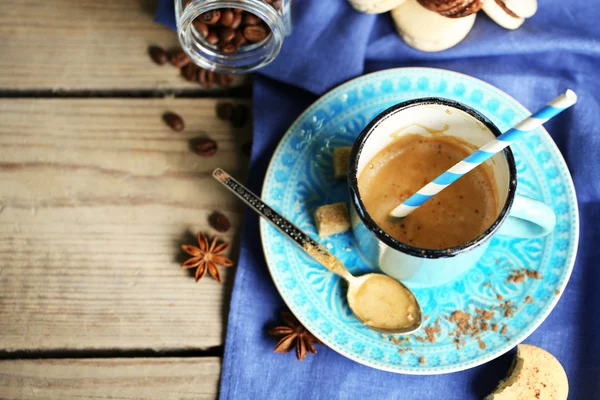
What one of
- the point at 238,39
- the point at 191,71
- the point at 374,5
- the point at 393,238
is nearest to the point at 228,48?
the point at 238,39

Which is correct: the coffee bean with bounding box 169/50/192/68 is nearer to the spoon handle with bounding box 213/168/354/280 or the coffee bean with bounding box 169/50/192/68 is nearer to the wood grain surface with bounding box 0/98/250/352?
the wood grain surface with bounding box 0/98/250/352

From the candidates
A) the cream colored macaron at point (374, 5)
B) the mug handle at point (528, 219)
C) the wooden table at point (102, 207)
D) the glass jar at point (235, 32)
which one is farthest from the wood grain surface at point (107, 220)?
the mug handle at point (528, 219)

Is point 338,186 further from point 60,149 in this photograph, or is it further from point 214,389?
point 60,149

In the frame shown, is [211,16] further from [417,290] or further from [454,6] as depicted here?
[417,290]

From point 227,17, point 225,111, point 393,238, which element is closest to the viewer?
point 393,238

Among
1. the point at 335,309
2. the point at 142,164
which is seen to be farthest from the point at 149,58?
the point at 335,309

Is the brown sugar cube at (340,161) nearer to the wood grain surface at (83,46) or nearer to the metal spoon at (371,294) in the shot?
the metal spoon at (371,294)
